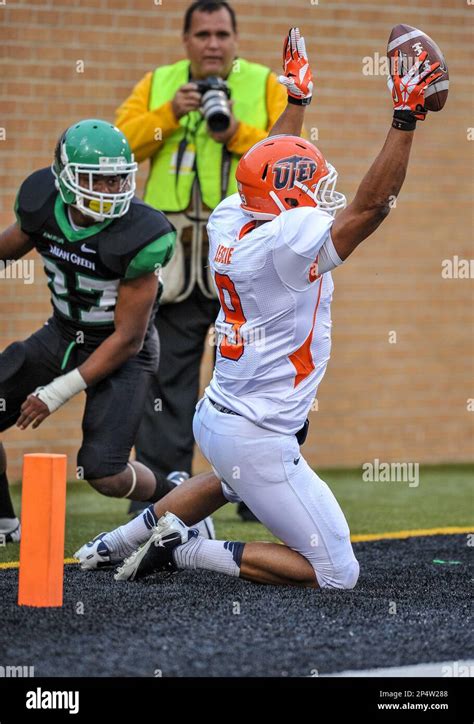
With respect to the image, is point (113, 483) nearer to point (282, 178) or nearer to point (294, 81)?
point (282, 178)

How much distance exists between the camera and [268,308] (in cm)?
418

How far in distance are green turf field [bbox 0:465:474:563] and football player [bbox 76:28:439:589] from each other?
115 centimetres

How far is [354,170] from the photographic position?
8500mm

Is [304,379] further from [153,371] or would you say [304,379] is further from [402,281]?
[402,281]

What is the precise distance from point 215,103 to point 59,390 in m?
1.71

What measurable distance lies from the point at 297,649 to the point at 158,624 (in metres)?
0.47

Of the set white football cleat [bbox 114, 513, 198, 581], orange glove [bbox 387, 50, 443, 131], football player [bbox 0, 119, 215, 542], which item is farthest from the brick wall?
orange glove [bbox 387, 50, 443, 131]

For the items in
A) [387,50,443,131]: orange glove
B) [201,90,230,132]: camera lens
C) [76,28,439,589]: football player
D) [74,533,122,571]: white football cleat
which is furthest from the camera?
[201,90,230,132]: camera lens

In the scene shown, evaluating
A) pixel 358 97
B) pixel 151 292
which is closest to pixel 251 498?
pixel 151 292

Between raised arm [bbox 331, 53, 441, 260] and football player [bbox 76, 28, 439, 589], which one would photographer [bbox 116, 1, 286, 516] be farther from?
raised arm [bbox 331, 53, 441, 260]

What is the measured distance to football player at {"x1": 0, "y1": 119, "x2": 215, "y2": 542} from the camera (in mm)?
5004

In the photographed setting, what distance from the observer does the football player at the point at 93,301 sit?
197 inches

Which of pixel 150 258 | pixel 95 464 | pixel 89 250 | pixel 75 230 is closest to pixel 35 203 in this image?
pixel 75 230

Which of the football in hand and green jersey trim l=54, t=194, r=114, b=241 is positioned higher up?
the football in hand
